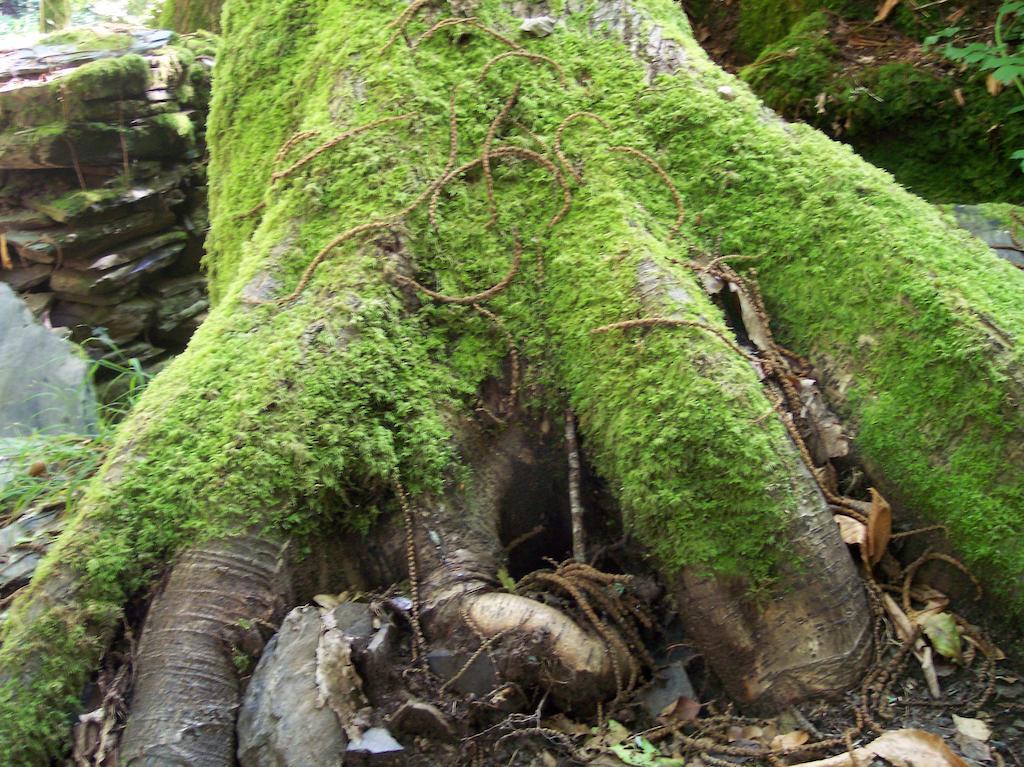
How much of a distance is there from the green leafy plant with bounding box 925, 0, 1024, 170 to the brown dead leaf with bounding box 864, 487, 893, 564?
1.90 meters

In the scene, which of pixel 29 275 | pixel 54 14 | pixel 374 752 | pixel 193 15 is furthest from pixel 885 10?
pixel 54 14

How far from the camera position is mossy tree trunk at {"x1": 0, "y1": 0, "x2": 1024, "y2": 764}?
2.33m

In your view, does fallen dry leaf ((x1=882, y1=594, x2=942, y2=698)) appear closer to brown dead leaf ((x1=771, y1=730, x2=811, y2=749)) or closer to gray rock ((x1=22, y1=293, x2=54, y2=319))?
brown dead leaf ((x1=771, y1=730, x2=811, y2=749))

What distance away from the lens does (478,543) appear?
102 inches

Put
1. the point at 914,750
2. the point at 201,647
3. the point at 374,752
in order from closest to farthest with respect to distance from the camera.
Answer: the point at 914,750 < the point at 374,752 < the point at 201,647

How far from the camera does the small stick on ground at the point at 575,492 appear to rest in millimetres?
2648

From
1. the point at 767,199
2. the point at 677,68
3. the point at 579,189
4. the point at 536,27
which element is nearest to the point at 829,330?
the point at 767,199

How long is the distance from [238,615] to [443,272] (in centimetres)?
135

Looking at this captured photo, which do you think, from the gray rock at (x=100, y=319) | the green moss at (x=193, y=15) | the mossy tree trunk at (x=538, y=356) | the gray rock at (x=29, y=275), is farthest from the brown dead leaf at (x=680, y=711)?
the green moss at (x=193, y=15)

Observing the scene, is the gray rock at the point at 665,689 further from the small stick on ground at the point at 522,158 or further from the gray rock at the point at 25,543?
the gray rock at the point at 25,543

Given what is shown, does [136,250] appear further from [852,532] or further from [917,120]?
[852,532]

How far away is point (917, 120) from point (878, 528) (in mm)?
2670

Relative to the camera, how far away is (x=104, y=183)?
7254 mm

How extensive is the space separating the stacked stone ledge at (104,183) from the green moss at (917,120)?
588 cm
